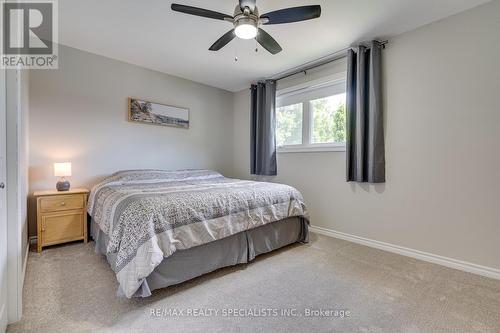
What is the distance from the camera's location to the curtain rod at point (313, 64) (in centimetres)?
311

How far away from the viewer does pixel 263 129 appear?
408 centimetres

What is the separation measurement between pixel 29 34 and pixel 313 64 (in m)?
3.46

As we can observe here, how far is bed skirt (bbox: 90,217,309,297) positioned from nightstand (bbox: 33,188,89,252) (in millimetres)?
169

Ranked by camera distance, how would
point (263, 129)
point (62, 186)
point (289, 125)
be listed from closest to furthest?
point (62, 186) < point (289, 125) < point (263, 129)

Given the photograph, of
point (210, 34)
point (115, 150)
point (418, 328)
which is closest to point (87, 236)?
point (115, 150)

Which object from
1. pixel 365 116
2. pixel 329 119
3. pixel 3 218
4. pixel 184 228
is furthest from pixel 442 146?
pixel 3 218

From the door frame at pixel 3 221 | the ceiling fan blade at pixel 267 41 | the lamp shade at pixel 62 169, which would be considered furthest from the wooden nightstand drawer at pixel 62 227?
the ceiling fan blade at pixel 267 41

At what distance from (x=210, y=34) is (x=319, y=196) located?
250 centimetres

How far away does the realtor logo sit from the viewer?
1.43 m

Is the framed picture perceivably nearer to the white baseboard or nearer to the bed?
the bed

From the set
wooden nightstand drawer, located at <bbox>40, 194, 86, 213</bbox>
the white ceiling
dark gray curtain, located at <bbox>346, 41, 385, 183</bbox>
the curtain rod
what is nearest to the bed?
wooden nightstand drawer, located at <bbox>40, 194, 86, 213</bbox>

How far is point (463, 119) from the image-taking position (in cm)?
230

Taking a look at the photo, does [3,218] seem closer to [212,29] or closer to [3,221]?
[3,221]

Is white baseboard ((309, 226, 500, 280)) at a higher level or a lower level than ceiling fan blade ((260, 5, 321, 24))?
lower
